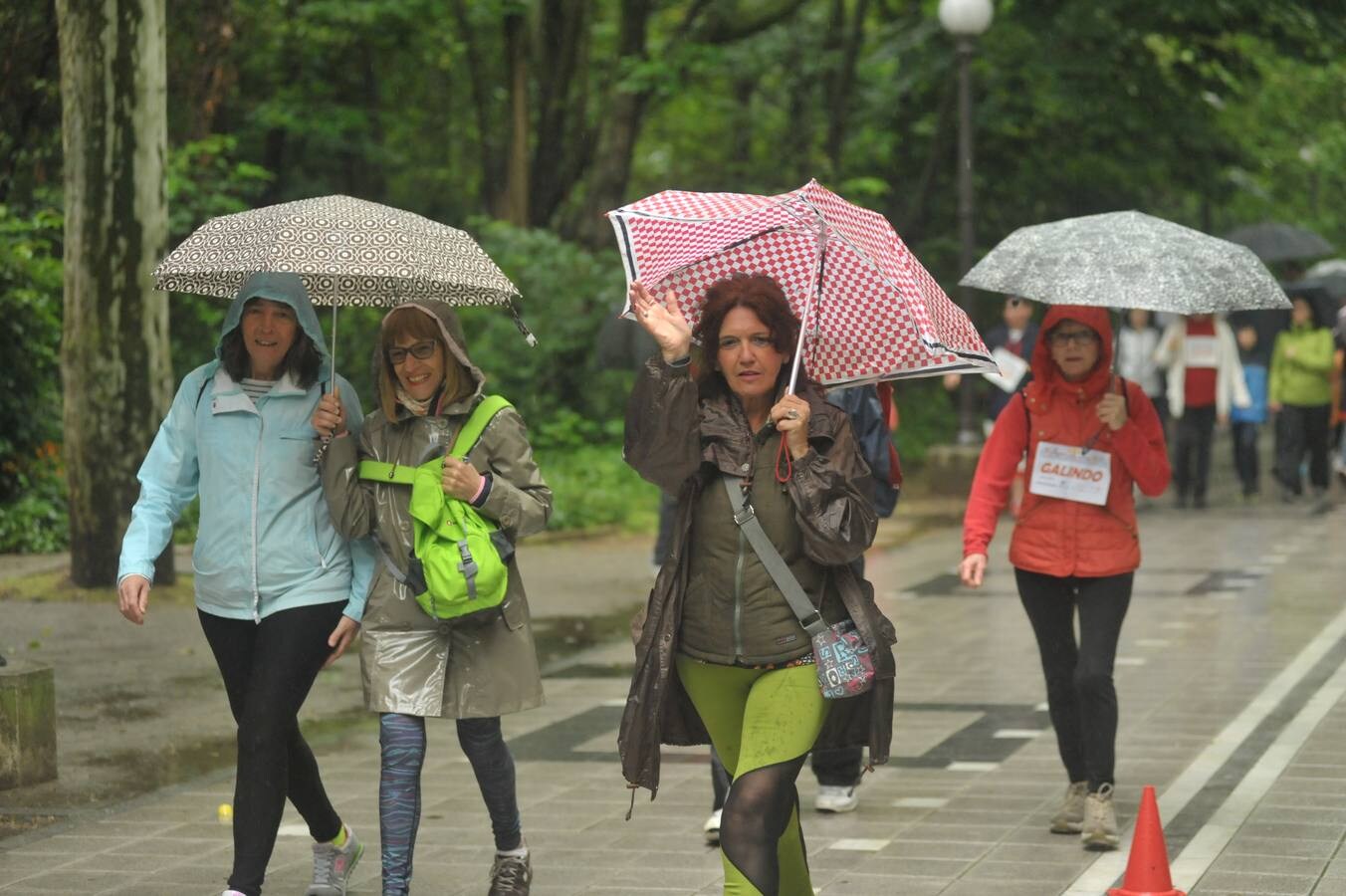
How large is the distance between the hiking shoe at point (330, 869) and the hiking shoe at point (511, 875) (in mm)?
515

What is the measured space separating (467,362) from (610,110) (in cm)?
1890

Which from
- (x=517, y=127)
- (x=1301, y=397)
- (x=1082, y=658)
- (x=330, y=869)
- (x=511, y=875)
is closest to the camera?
(x=511, y=875)

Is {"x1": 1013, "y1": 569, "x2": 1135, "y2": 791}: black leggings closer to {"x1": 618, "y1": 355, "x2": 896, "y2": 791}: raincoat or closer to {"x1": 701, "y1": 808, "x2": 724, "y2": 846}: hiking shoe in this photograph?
{"x1": 701, "y1": 808, "x2": 724, "y2": 846}: hiking shoe

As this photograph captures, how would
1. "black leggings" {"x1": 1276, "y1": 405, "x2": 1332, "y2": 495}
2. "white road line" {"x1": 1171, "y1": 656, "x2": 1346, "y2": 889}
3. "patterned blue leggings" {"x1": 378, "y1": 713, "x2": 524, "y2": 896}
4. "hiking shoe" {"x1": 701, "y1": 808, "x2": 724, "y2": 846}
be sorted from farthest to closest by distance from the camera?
"black leggings" {"x1": 1276, "y1": 405, "x2": 1332, "y2": 495}, "hiking shoe" {"x1": 701, "y1": 808, "x2": 724, "y2": 846}, "white road line" {"x1": 1171, "y1": 656, "x2": 1346, "y2": 889}, "patterned blue leggings" {"x1": 378, "y1": 713, "x2": 524, "y2": 896}

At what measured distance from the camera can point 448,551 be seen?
582 centimetres

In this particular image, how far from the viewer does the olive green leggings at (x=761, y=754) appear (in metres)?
5.00

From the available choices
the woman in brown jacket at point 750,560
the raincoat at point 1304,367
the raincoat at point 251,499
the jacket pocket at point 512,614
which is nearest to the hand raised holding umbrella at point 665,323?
the woman in brown jacket at point 750,560

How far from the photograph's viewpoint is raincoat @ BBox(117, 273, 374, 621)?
597 cm

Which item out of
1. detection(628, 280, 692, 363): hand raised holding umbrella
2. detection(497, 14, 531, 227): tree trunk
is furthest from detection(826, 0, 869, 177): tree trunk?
detection(628, 280, 692, 363): hand raised holding umbrella

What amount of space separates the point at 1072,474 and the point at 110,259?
691 centimetres

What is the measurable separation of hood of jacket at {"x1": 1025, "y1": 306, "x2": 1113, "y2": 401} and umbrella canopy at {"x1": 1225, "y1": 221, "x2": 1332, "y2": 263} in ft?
52.4

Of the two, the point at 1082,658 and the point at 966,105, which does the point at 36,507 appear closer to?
the point at 966,105

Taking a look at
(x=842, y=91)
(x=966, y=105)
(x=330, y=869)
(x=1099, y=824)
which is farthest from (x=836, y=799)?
(x=842, y=91)

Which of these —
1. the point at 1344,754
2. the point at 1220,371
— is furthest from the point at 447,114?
the point at 1344,754
